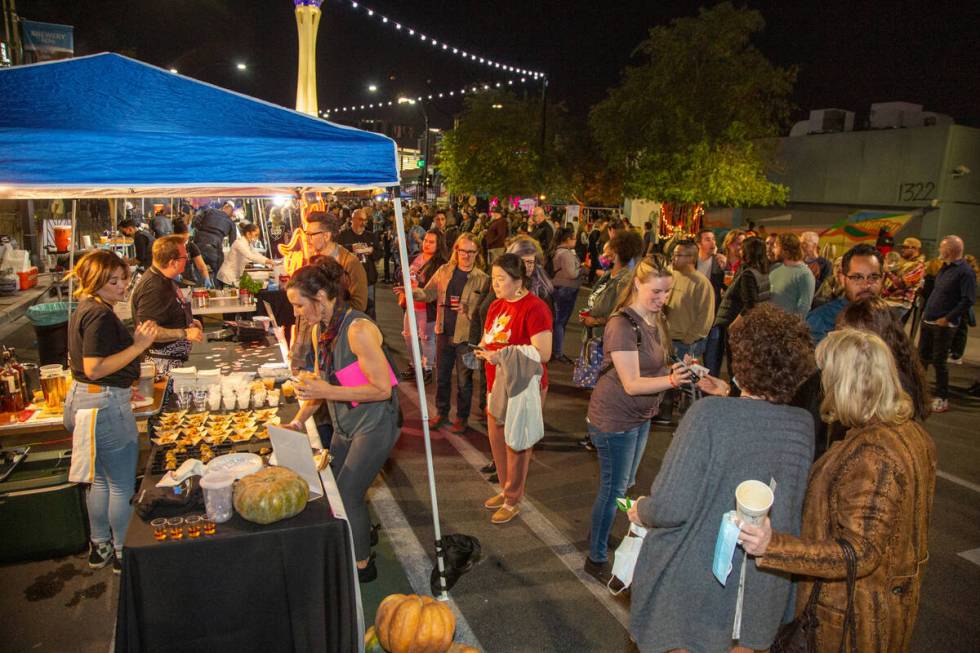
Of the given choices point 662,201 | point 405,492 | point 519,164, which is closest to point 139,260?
point 405,492

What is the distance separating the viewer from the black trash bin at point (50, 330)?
6.61 meters

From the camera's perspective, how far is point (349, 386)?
10.7 ft

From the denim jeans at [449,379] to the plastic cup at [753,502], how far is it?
4466 millimetres

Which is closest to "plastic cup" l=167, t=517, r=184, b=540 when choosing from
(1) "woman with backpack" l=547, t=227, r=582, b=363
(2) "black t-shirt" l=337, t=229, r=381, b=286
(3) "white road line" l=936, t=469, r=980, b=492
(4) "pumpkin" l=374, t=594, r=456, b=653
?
(4) "pumpkin" l=374, t=594, r=456, b=653

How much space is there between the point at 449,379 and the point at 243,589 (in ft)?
12.6

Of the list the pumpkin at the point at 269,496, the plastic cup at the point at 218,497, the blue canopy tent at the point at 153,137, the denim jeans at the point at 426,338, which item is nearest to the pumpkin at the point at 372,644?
the pumpkin at the point at 269,496

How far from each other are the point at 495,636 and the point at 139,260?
11.9m

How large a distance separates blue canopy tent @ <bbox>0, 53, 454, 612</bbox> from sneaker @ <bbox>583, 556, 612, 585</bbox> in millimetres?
1508

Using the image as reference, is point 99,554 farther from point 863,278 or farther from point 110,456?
point 863,278

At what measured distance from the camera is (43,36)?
19.3m

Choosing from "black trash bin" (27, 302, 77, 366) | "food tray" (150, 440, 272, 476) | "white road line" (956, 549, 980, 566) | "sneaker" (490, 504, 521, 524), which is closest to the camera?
"food tray" (150, 440, 272, 476)

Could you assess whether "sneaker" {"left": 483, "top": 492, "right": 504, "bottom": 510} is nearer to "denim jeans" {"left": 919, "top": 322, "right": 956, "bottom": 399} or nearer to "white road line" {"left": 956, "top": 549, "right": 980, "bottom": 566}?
"white road line" {"left": 956, "top": 549, "right": 980, "bottom": 566}

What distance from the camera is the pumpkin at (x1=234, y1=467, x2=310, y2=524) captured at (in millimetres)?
2525

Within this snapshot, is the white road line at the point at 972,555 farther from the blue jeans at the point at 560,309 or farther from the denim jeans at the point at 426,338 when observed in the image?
the denim jeans at the point at 426,338
